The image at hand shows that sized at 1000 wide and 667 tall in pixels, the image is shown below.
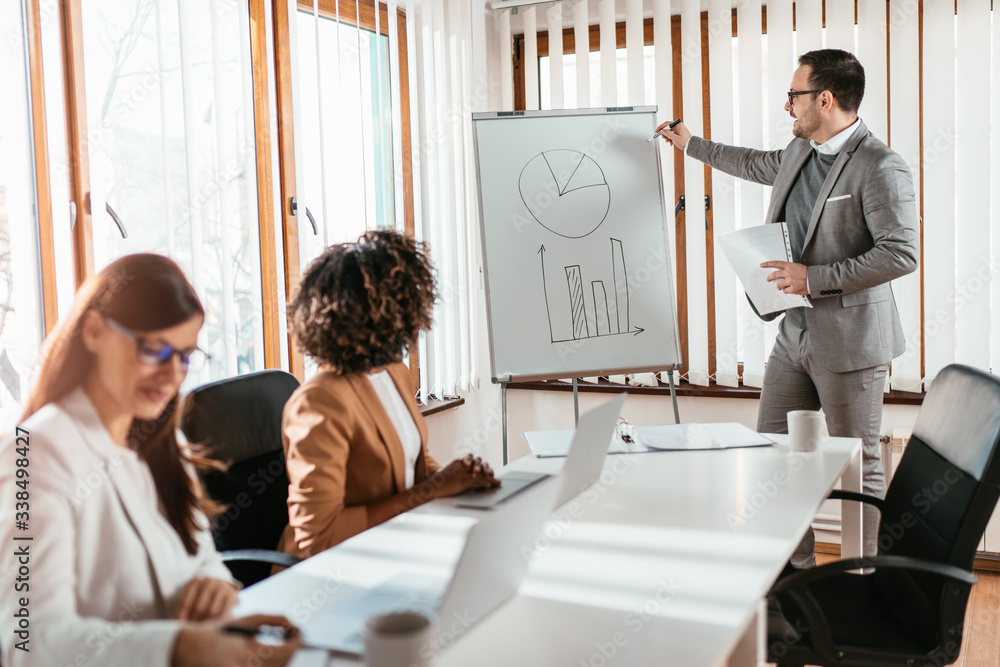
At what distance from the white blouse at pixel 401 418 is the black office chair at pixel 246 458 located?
261 millimetres

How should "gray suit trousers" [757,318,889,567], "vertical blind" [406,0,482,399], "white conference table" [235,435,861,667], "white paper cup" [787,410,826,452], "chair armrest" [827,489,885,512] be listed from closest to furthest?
"white conference table" [235,435,861,667] < "chair armrest" [827,489,885,512] < "white paper cup" [787,410,826,452] < "gray suit trousers" [757,318,889,567] < "vertical blind" [406,0,482,399]

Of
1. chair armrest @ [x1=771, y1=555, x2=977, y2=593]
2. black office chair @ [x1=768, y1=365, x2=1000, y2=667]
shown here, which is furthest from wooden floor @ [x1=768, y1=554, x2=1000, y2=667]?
chair armrest @ [x1=771, y1=555, x2=977, y2=593]

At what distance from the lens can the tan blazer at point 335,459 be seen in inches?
53.1

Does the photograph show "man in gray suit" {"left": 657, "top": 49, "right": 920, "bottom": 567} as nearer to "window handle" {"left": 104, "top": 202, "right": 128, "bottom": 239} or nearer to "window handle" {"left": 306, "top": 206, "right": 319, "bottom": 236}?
"window handle" {"left": 306, "top": 206, "right": 319, "bottom": 236}

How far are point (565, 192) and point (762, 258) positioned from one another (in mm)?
663

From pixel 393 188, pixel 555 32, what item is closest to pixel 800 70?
pixel 555 32

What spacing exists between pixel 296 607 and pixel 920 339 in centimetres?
269

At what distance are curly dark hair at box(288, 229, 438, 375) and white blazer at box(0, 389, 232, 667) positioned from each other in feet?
2.15

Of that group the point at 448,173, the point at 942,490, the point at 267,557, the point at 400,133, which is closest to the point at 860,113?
the point at 448,173

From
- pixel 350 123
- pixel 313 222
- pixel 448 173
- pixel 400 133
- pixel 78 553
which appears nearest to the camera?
pixel 78 553

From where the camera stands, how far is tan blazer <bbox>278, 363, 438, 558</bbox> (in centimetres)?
135

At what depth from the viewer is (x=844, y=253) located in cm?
243

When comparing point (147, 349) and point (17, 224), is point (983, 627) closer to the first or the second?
point (147, 349)

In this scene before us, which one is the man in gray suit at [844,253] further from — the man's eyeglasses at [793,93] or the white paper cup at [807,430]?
the white paper cup at [807,430]
